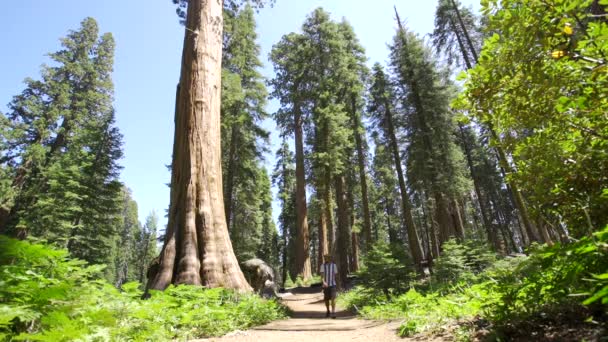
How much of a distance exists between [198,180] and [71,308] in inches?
181

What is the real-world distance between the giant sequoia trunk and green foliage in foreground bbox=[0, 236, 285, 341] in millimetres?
1528

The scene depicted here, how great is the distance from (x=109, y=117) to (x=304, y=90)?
16.4 m

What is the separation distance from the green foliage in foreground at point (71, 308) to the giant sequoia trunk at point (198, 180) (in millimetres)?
1528

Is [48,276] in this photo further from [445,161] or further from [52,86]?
[52,86]

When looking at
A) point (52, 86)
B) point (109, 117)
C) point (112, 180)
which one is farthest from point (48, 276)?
point (52, 86)

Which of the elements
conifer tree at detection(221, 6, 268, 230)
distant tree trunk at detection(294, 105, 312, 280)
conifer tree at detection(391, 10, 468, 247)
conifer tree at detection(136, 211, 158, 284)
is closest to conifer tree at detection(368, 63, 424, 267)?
conifer tree at detection(391, 10, 468, 247)

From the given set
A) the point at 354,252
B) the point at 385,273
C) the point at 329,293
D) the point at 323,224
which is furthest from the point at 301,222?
the point at 329,293

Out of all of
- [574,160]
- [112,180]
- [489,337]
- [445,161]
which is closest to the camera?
[574,160]

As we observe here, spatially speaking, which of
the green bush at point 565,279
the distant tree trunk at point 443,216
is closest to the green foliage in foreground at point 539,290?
the green bush at point 565,279

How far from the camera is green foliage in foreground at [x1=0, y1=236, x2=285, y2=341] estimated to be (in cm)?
249

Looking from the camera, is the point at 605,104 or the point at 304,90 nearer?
the point at 605,104

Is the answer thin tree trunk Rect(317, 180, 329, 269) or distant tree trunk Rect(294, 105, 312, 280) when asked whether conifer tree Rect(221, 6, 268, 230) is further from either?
thin tree trunk Rect(317, 180, 329, 269)

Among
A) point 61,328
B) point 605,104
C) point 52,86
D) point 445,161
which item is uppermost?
point 52,86

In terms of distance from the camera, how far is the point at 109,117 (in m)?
24.9
